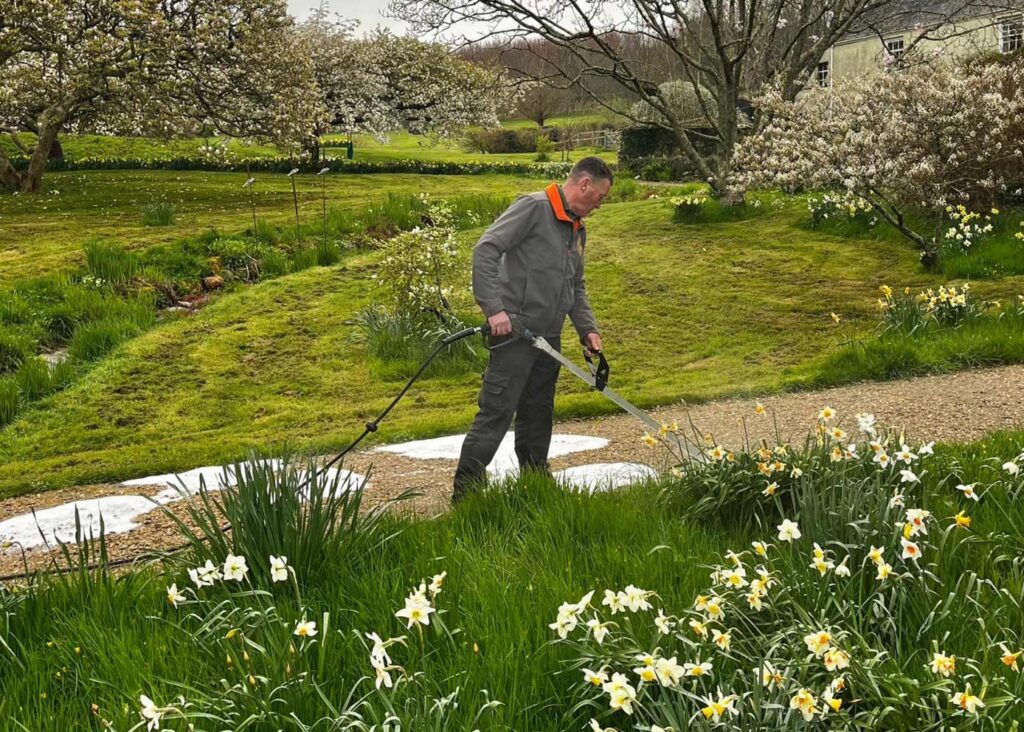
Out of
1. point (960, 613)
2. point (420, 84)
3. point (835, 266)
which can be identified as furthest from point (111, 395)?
point (420, 84)

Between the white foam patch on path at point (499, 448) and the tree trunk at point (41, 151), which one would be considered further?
the tree trunk at point (41, 151)

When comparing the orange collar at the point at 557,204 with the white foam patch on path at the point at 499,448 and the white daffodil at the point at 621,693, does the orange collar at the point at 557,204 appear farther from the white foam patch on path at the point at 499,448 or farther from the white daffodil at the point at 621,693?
the white daffodil at the point at 621,693

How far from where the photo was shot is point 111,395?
29.1ft

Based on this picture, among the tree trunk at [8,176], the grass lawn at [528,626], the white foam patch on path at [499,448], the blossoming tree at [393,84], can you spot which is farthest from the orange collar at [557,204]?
the blossoming tree at [393,84]

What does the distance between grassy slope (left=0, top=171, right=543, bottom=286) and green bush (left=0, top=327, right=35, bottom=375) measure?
2.75 meters

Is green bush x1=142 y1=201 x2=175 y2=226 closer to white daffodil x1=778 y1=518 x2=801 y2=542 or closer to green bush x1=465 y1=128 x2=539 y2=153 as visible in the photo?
white daffodil x1=778 y1=518 x2=801 y2=542

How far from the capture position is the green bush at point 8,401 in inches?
318

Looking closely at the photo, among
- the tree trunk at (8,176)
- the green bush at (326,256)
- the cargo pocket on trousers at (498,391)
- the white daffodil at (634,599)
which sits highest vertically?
the tree trunk at (8,176)

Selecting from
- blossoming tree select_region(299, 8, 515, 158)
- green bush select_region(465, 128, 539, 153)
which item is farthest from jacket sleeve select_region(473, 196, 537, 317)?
green bush select_region(465, 128, 539, 153)

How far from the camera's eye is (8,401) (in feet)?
26.8

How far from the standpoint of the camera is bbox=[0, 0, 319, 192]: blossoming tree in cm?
1672

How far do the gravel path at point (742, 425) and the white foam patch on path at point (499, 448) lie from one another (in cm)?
11

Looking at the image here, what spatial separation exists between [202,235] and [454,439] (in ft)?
29.0

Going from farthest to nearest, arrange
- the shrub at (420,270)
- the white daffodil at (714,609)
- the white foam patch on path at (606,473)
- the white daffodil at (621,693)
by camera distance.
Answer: the shrub at (420,270)
the white foam patch on path at (606,473)
the white daffodil at (714,609)
the white daffodil at (621,693)
